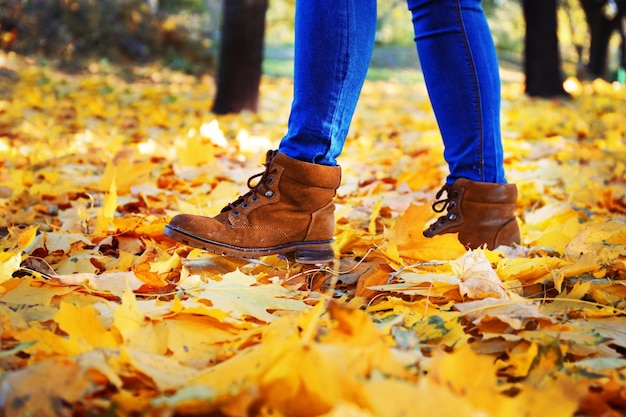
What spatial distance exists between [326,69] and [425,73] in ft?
1.23

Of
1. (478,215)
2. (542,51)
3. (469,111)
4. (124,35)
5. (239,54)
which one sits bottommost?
(478,215)

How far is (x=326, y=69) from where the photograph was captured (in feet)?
4.54

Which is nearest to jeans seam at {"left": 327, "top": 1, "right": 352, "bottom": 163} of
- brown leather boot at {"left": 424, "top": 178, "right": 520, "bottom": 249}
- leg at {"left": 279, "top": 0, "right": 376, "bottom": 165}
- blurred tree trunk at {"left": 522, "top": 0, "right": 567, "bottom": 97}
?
leg at {"left": 279, "top": 0, "right": 376, "bottom": 165}

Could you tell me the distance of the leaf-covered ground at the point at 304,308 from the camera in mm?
644

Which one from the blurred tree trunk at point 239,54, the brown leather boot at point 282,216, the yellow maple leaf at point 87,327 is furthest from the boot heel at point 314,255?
the blurred tree trunk at point 239,54

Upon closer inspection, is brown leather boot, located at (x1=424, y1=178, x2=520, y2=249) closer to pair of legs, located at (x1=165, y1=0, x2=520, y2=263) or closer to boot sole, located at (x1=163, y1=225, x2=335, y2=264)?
pair of legs, located at (x1=165, y1=0, x2=520, y2=263)

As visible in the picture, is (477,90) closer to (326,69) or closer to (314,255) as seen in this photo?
(326,69)

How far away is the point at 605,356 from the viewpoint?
2.95 feet

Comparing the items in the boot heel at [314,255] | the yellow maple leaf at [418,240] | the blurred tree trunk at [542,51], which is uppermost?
the blurred tree trunk at [542,51]

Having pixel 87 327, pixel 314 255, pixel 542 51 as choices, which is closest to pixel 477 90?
pixel 314 255

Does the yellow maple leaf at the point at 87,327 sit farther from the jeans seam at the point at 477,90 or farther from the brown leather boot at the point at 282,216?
the jeans seam at the point at 477,90

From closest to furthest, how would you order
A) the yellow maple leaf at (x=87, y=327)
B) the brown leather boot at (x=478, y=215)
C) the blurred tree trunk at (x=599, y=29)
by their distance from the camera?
1. the yellow maple leaf at (x=87, y=327)
2. the brown leather boot at (x=478, y=215)
3. the blurred tree trunk at (x=599, y=29)

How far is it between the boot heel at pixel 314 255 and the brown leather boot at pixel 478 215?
0.29m

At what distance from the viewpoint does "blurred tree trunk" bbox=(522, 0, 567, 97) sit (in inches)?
297
